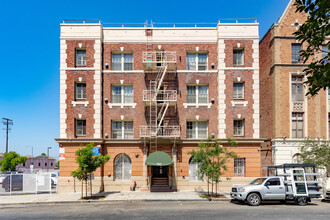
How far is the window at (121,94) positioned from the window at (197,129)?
20.7 feet

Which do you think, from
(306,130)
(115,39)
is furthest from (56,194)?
(306,130)

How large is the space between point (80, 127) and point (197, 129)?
11.3 m

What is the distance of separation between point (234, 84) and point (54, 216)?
18.6m

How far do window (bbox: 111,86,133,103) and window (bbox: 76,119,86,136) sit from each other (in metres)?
3.51

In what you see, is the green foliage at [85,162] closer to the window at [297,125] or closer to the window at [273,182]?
the window at [273,182]

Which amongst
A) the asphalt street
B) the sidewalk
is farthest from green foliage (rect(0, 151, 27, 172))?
the asphalt street

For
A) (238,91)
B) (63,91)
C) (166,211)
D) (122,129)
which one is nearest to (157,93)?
(122,129)

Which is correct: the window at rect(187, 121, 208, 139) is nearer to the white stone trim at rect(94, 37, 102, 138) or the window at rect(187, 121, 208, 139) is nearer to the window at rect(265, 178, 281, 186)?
the window at rect(265, 178, 281, 186)

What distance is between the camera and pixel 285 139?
23406 mm

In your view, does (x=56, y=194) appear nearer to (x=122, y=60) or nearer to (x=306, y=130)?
(x=122, y=60)

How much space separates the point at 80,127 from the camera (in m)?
24.1

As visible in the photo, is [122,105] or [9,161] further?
[9,161]

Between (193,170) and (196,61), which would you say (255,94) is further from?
(193,170)

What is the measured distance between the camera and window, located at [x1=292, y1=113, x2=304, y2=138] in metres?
23.9
